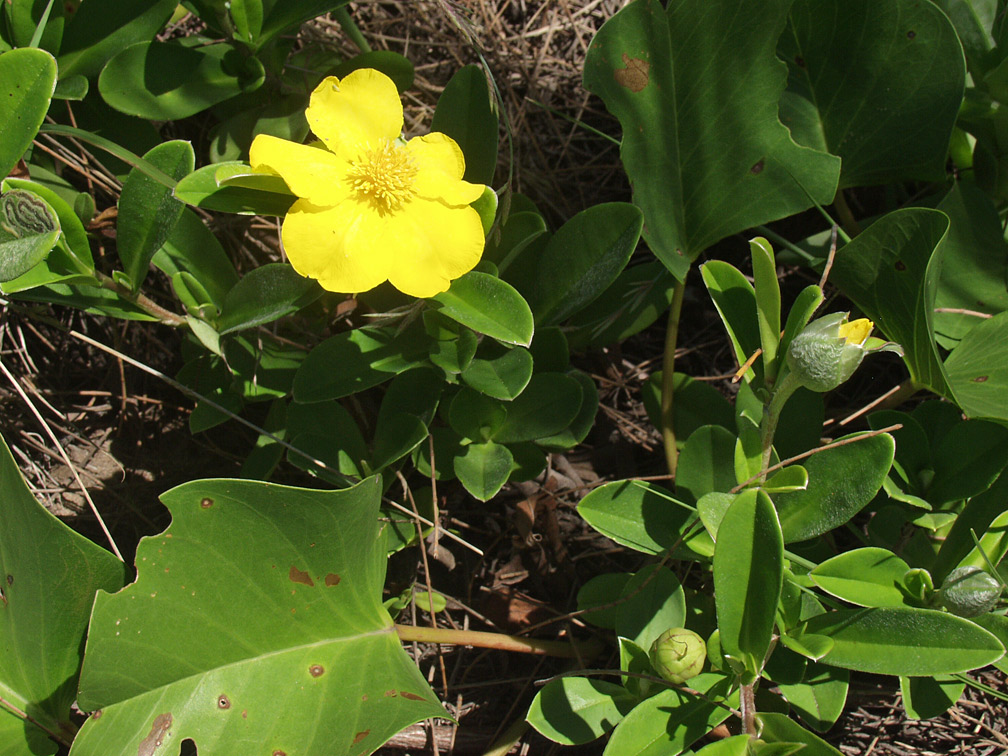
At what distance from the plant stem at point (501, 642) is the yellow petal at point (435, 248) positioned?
2.41 ft

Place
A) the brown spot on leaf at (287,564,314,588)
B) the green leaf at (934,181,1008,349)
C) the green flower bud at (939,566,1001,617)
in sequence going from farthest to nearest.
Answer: the green leaf at (934,181,1008,349), the brown spot on leaf at (287,564,314,588), the green flower bud at (939,566,1001,617)

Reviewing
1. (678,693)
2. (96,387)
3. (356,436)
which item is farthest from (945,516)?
(96,387)

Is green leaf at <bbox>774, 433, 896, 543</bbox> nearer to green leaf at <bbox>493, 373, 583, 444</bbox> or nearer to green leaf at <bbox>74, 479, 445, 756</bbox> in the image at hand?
green leaf at <bbox>493, 373, 583, 444</bbox>

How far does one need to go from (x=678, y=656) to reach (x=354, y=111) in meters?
1.03

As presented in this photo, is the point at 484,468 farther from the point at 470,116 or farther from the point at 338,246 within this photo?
the point at 470,116

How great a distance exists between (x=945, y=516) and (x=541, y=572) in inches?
34.5

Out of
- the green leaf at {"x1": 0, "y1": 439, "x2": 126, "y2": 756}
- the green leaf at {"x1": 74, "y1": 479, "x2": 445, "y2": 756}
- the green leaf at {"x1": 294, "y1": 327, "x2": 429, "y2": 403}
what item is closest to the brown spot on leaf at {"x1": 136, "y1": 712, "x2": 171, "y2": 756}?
the green leaf at {"x1": 74, "y1": 479, "x2": 445, "y2": 756}

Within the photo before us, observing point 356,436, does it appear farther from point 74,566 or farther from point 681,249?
point 681,249

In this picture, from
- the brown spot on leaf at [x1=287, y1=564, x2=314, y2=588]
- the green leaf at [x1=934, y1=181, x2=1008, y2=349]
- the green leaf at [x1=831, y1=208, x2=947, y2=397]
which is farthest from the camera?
the green leaf at [x1=934, y1=181, x2=1008, y2=349]

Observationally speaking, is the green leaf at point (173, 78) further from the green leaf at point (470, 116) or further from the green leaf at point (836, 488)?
the green leaf at point (836, 488)

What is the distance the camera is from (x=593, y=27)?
212cm

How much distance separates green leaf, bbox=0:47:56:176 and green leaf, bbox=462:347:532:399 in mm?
808

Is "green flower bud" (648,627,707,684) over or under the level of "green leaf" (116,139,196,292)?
under

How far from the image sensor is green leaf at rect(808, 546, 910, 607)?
135 cm
